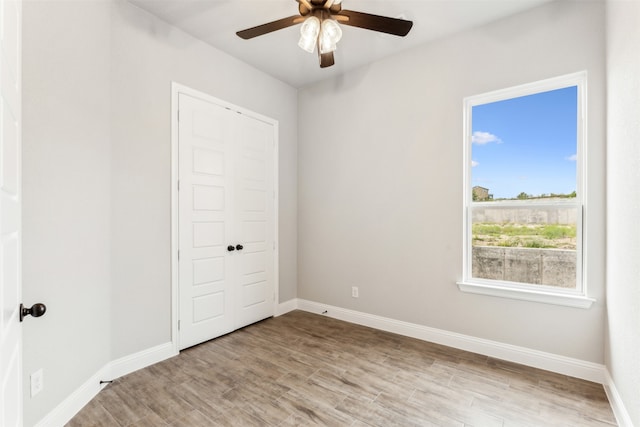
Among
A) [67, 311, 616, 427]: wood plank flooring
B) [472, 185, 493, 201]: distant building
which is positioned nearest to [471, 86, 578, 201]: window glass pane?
[472, 185, 493, 201]: distant building

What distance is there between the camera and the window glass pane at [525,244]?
2539 millimetres

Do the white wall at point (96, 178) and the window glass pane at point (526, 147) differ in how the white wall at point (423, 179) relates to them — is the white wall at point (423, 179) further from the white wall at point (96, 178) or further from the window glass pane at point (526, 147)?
the white wall at point (96, 178)

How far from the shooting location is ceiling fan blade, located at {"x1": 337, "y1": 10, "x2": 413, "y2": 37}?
1.92m

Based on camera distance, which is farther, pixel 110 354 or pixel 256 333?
pixel 256 333

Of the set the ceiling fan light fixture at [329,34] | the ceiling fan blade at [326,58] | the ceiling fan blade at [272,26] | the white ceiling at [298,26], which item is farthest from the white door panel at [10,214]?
the white ceiling at [298,26]

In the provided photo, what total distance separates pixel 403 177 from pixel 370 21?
1.67 m

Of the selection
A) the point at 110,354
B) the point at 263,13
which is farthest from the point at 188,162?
the point at 110,354

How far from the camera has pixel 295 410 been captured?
6.70 ft

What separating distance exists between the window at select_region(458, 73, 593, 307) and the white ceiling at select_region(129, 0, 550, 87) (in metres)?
0.71

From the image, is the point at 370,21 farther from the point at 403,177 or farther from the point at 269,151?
the point at 269,151

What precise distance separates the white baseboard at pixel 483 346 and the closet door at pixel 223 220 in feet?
3.54

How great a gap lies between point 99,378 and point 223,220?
1.63m

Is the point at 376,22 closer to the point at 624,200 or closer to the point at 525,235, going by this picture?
the point at 624,200

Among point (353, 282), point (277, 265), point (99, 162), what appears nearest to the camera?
point (99, 162)
